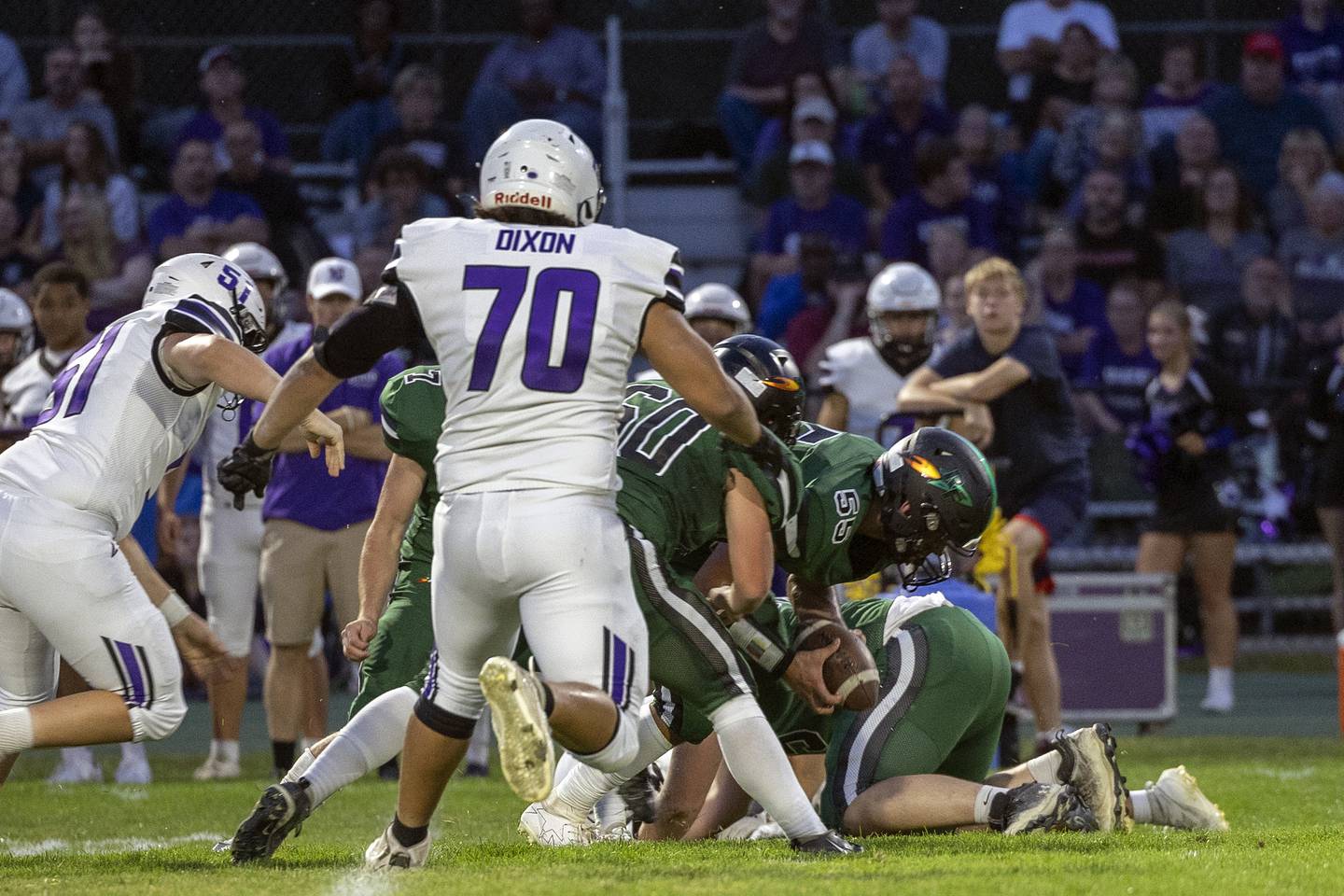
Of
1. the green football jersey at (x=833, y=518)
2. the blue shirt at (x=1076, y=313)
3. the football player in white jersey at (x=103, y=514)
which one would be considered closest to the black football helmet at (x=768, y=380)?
the green football jersey at (x=833, y=518)

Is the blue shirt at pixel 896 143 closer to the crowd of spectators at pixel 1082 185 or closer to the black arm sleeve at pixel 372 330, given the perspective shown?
the crowd of spectators at pixel 1082 185

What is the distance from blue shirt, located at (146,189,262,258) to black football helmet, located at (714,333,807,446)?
812 cm

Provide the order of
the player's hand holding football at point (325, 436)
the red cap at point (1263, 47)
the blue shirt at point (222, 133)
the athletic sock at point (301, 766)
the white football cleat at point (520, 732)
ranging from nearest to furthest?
the white football cleat at point (520, 732), the player's hand holding football at point (325, 436), the athletic sock at point (301, 766), the blue shirt at point (222, 133), the red cap at point (1263, 47)

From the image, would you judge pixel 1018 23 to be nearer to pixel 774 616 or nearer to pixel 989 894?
pixel 774 616

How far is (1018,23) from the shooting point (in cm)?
1467

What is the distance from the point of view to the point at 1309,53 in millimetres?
14945

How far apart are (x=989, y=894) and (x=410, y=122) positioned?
10447mm

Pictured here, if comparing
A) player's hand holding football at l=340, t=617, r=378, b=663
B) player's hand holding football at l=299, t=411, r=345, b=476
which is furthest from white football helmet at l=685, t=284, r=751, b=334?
player's hand holding football at l=299, t=411, r=345, b=476

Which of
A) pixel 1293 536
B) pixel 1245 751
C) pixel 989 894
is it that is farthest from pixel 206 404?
pixel 1293 536

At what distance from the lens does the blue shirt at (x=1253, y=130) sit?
1448 centimetres

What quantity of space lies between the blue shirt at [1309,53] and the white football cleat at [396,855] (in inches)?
463

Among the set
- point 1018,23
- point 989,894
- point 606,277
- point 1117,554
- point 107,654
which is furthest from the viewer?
point 1018,23

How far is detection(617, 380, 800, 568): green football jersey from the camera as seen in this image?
17.1 ft

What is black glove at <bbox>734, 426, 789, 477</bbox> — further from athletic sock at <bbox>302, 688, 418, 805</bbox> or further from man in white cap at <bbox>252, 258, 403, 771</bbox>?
man in white cap at <bbox>252, 258, 403, 771</bbox>
